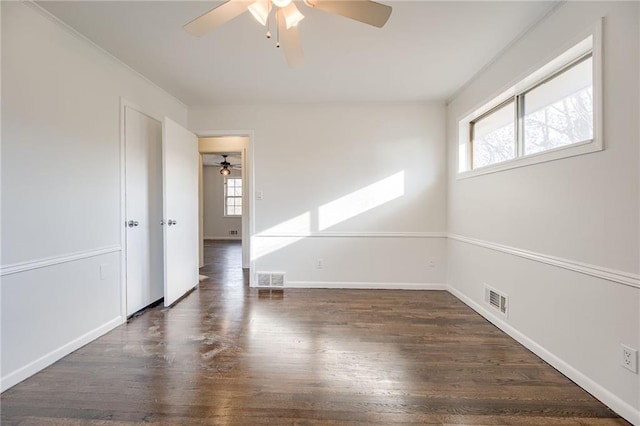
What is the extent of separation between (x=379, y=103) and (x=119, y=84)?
2.86 m

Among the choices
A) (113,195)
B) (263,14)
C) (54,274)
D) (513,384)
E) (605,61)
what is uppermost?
(263,14)

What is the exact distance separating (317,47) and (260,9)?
0.94m

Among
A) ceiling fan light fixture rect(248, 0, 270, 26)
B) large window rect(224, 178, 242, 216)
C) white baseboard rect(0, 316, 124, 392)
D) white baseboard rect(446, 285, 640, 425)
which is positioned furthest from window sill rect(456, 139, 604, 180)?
large window rect(224, 178, 242, 216)

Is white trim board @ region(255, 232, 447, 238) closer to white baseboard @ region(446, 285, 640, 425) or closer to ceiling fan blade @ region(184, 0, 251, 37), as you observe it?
white baseboard @ region(446, 285, 640, 425)

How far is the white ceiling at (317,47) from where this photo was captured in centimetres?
197

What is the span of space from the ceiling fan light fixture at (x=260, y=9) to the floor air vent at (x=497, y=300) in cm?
285

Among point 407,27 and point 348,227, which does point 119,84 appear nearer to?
point 407,27

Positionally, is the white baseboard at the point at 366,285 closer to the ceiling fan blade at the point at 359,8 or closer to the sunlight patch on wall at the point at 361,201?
the sunlight patch on wall at the point at 361,201

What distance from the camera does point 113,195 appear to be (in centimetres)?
260

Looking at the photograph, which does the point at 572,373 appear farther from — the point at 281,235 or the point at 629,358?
the point at 281,235

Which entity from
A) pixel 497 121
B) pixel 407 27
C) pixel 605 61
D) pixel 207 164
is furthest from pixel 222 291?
pixel 207 164

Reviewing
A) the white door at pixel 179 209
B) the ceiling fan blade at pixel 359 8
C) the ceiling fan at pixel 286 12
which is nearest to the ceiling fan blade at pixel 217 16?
the ceiling fan at pixel 286 12

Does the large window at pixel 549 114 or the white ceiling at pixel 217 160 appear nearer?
the large window at pixel 549 114

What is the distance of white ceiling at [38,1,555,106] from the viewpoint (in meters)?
1.97
